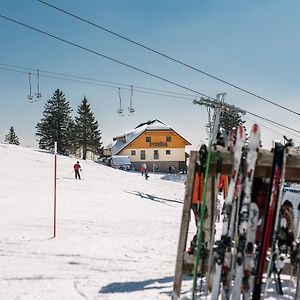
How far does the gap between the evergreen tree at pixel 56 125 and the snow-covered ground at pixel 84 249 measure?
1688 inches

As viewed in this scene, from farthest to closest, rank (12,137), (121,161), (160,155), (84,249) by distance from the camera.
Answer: (12,137)
(160,155)
(121,161)
(84,249)

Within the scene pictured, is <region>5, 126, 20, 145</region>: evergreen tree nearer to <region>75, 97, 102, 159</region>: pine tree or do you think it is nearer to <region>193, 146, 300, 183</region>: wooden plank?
<region>75, 97, 102, 159</region>: pine tree

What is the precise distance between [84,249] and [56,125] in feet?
193

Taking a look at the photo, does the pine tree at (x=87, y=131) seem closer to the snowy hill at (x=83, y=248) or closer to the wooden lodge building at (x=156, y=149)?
the wooden lodge building at (x=156, y=149)

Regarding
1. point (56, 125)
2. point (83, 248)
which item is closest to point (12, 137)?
point (56, 125)

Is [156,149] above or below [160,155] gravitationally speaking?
above

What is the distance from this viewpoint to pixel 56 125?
2559 inches

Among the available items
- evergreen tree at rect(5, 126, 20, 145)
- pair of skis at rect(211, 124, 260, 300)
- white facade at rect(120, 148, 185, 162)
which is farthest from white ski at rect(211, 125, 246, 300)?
evergreen tree at rect(5, 126, 20, 145)

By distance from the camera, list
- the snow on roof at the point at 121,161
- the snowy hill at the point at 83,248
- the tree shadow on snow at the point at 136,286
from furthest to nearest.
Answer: the snow on roof at the point at 121,161 < the snowy hill at the point at 83,248 < the tree shadow on snow at the point at 136,286

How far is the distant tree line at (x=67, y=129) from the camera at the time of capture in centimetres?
6450

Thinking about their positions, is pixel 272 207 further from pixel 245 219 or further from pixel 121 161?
pixel 121 161

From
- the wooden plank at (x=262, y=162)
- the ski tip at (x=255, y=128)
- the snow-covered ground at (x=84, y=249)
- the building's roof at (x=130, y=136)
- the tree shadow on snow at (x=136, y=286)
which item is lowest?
the snow-covered ground at (x=84, y=249)

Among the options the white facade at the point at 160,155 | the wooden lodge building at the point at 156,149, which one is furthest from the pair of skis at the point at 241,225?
the white facade at the point at 160,155

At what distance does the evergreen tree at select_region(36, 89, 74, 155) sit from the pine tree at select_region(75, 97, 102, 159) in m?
1.77
